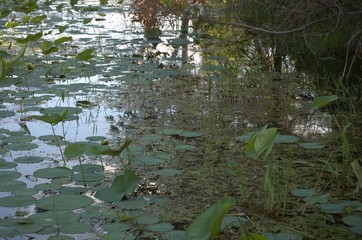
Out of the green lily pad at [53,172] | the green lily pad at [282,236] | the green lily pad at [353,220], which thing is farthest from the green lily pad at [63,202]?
the green lily pad at [353,220]

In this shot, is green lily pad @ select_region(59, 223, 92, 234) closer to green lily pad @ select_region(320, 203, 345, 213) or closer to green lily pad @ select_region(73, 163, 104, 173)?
green lily pad @ select_region(73, 163, 104, 173)

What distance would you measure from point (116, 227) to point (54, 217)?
0.74ft

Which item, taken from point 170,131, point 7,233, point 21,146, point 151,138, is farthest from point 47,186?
point 170,131

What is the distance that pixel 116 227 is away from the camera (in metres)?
2.04

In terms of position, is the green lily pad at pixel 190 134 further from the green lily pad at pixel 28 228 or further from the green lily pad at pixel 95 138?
the green lily pad at pixel 28 228

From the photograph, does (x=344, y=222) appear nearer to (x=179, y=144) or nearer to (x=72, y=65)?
(x=179, y=144)

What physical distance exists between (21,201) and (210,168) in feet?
2.82

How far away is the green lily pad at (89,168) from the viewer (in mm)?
2609

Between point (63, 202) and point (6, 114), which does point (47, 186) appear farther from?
point (6, 114)

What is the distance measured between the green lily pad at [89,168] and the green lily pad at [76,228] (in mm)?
555

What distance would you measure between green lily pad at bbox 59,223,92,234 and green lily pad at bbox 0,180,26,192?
415 millimetres

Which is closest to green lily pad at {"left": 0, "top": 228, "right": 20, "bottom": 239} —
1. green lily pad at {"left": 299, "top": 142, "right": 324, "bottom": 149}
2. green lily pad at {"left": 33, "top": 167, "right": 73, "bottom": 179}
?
green lily pad at {"left": 33, "top": 167, "right": 73, "bottom": 179}

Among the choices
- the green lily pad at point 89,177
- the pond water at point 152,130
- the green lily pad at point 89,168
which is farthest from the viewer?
the green lily pad at point 89,168

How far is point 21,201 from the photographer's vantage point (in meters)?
2.24
